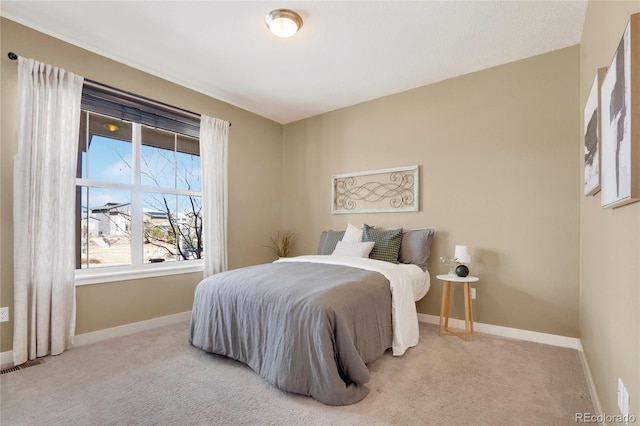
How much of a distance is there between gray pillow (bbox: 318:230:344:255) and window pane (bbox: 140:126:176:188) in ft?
6.29

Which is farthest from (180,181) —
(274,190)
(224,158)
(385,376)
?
(385,376)

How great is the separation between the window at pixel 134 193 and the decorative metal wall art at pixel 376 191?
183 centimetres

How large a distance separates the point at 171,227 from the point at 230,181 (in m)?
0.94

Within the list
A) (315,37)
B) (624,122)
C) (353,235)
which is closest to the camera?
(624,122)

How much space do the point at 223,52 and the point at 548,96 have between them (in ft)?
10.1

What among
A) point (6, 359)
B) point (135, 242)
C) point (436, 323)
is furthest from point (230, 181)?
point (436, 323)

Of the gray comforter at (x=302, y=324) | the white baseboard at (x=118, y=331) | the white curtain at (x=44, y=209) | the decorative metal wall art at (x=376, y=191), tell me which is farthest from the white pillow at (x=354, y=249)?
the white curtain at (x=44, y=209)

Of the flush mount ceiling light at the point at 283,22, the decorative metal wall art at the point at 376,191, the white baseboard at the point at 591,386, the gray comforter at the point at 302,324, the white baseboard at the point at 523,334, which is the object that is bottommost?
the white baseboard at the point at 523,334

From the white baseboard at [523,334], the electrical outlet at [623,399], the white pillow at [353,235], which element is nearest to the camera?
the electrical outlet at [623,399]

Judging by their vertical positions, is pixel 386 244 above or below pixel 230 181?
below

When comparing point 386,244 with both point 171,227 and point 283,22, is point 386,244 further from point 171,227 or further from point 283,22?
point 171,227

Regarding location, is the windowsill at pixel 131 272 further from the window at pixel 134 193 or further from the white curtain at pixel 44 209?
the white curtain at pixel 44 209

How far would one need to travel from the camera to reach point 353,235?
3.73m

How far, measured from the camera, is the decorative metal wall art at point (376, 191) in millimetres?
3726
